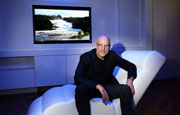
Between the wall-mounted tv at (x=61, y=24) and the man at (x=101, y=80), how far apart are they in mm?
2152

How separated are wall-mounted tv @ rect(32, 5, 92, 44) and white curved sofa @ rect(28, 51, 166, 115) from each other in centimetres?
199

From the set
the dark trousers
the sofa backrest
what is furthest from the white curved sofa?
the dark trousers

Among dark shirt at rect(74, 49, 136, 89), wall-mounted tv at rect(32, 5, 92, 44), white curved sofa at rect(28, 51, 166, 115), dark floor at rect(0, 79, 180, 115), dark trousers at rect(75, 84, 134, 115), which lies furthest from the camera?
wall-mounted tv at rect(32, 5, 92, 44)

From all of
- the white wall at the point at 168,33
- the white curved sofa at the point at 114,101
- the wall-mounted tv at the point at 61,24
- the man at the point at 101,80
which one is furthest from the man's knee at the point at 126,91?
the white wall at the point at 168,33

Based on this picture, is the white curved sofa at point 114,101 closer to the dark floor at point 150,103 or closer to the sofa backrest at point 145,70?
the sofa backrest at point 145,70

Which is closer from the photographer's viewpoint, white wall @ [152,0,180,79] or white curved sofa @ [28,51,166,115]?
white curved sofa @ [28,51,166,115]

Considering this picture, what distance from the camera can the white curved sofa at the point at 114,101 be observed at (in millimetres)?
1432

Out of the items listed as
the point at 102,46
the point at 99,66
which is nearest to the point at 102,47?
the point at 102,46

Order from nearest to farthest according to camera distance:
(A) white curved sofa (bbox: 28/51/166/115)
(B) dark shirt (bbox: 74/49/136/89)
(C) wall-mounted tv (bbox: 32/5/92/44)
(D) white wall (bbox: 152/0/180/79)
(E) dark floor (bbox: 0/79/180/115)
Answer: (A) white curved sofa (bbox: 28/51/166/115) < (B) dark shirt (bbox: 74/49/136/89) < (E) dark floor (bbox: 0/79/180/115) < (C) wall-mounted tv (bbox: 32/5/92/44) < (D) white wall (bbox: 152/0/180/79)

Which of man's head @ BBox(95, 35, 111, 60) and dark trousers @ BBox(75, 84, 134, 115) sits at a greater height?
man's head @ BBox(95, 35, 111, 60)

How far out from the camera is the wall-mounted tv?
3.42 meters

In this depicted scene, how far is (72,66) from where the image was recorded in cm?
350

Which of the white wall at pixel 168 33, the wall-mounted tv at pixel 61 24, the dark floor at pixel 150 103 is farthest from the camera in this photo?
the white wall at pixel 168 33

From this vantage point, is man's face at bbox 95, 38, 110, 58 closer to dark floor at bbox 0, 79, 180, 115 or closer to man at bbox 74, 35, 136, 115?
man at bbox 74, 35, 136, 115
